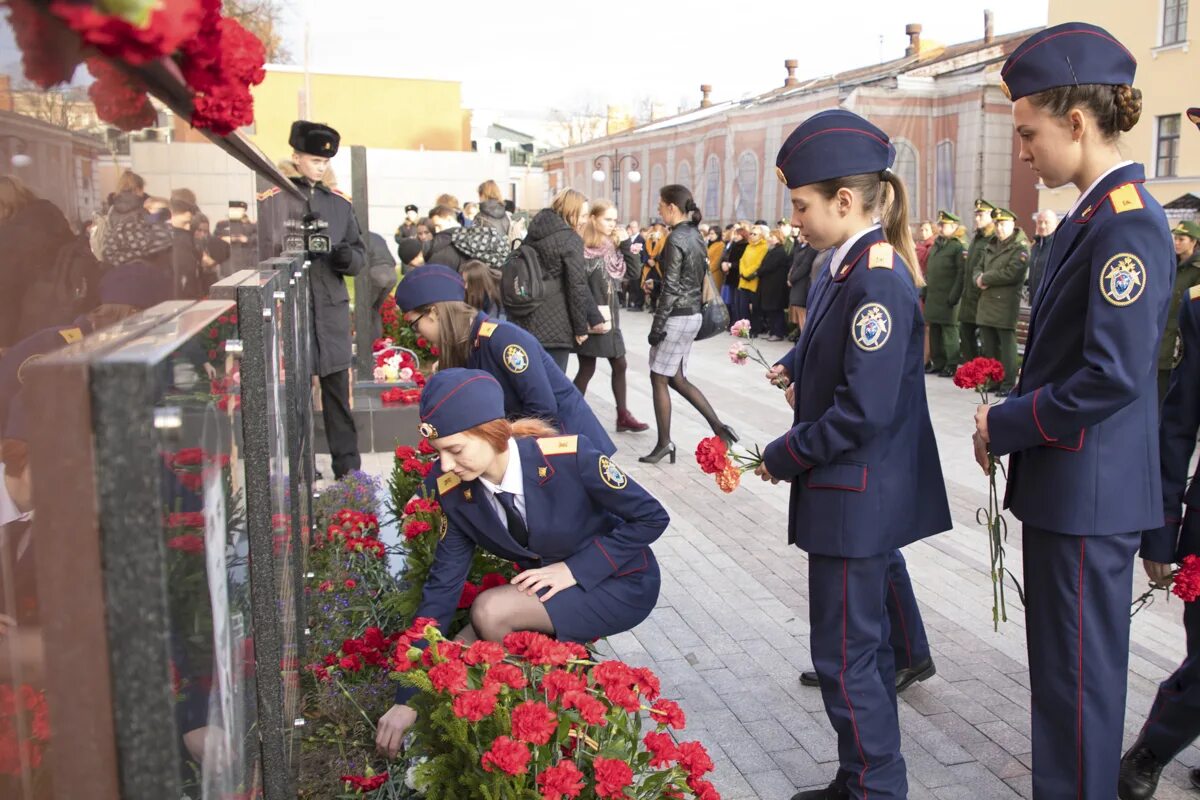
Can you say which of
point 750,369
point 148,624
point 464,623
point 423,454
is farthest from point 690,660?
point 750,369

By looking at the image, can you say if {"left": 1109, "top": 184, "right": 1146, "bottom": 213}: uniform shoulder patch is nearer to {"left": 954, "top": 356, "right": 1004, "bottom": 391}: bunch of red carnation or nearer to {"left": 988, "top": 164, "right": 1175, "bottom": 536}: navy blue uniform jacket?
{"left": 988, "top": 164, "right": 1175, "bottom": 536}: navy blue uniform jacket

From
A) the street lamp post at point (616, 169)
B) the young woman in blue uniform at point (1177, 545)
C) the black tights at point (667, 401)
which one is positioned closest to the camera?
the young woman in blue uniform at point (1177, 545)

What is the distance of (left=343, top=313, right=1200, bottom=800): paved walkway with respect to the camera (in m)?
3.53

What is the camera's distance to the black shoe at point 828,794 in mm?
3217

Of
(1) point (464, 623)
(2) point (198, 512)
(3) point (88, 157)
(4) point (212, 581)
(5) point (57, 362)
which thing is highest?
(3) point (88, 157)

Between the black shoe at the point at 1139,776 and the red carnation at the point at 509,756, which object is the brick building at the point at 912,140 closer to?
the black shoe at the point at 1139,776

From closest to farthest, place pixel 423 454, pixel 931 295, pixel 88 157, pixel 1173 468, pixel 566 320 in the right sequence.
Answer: pixel 88 157 → pixel 1173 468 → pixel 423 454 → pixel 566 320 → pixel 931 295

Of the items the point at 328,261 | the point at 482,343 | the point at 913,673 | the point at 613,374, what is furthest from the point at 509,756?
the point at 613,374

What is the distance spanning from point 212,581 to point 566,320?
21.3 feet

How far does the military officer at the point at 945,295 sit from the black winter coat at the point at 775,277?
151 inches

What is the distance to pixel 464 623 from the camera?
366 centimetres

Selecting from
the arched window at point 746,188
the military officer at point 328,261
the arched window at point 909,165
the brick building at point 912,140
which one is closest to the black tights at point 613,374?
the military officer at point 328,261

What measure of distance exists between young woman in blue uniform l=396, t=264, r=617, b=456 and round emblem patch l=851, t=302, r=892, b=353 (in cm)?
163

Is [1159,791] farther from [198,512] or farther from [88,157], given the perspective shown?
[88,157]
